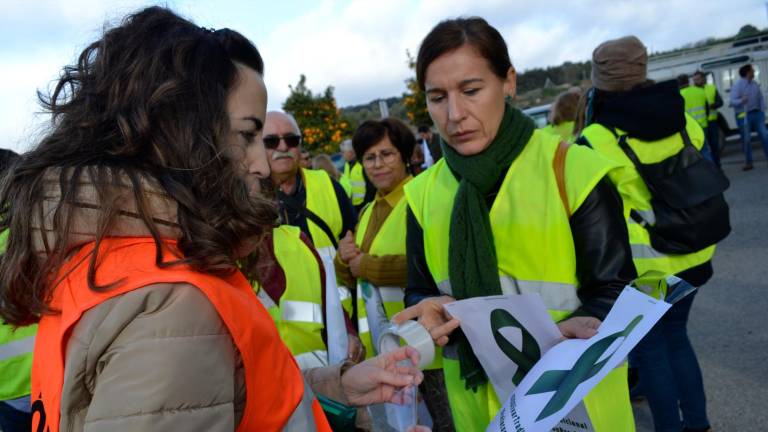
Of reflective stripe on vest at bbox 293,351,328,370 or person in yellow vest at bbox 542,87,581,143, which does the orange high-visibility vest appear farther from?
person in yellow vest at bbox 542,87,581,143

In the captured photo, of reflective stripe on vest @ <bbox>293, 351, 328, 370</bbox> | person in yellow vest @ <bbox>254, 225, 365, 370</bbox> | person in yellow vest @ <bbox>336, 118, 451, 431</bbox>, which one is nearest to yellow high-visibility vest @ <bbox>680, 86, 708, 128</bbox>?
person in yellow vest @ <bbox>336, 118, 451, 431</bbox>

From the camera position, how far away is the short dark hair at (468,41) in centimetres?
205

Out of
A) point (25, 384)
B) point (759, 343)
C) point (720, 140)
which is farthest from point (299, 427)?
point (720, 140)

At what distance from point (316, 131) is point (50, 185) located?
16739 millimetres

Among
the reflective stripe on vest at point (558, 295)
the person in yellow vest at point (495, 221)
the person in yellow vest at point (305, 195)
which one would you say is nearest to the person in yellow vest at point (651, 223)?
the person in yellow vest at point (495, 221)

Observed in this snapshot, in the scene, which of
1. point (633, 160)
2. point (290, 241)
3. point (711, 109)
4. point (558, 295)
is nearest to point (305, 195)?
point (290, 241)

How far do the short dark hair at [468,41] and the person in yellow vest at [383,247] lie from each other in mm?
1088

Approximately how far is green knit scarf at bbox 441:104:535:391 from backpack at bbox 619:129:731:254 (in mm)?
1198

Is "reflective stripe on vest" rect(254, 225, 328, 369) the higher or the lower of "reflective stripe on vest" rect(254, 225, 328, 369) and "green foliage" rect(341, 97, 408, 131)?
the lower

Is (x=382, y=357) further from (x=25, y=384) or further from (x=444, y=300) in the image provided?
(x=25, y=384)

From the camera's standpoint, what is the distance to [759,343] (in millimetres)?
4047

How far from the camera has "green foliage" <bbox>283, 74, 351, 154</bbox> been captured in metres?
17.7

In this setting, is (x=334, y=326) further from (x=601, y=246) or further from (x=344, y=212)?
(x=344, y=212)

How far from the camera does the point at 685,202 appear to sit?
281 centimetres
